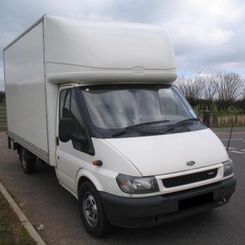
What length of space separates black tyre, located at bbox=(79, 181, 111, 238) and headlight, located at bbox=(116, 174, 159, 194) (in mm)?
511

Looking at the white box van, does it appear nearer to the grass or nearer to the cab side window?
the cab side window

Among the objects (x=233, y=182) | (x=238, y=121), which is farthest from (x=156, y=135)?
(x=238, y=121)

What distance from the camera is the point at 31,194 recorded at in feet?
25.7

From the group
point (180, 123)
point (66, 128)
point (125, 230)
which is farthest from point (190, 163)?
point (66, 128)

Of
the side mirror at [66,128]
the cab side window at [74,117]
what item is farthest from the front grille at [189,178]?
the side mirror at [66,128]

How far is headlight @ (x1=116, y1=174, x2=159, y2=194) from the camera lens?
186 inches

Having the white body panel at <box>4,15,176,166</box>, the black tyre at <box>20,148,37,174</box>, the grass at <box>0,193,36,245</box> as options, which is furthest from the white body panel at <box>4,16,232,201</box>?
the black tyre at <box>20,148,37,174</box>

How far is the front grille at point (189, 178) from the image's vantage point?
4.86m

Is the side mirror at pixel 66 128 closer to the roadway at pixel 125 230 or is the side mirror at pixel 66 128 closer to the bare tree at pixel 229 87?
the roadway at pixel 125 230

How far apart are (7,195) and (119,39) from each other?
367 cm

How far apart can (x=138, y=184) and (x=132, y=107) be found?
4.38 feet

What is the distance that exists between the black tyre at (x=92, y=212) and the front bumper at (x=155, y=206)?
0.18 m

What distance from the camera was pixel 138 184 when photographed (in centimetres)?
473

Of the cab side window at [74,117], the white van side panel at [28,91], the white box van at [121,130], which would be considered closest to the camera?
the white box van at [121,130]
